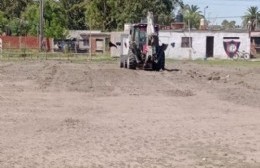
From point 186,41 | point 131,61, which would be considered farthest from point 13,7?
point 131,61

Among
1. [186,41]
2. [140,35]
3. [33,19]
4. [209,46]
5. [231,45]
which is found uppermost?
[33,19]

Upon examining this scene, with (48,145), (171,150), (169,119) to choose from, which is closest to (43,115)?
(169,119)

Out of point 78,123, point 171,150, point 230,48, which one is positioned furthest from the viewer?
point 230,48

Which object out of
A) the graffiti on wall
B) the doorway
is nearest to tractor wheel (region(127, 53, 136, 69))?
the doorway

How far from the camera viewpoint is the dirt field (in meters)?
10.7

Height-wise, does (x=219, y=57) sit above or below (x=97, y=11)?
below

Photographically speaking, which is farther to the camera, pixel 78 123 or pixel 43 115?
pixel 43 115

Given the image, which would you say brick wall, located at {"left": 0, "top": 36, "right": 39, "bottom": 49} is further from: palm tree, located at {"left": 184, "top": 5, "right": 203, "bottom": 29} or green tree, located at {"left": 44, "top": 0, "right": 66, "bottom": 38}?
palm tree, located at {"left": 184, "top": 5, "right": 203, "bottom": 29}

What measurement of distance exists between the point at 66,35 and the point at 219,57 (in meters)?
27.3

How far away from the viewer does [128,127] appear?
48.0ft

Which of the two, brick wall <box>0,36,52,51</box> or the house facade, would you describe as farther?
brick wall <box>0,36,52,51</box>

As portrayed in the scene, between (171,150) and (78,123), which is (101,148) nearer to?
(171,150)

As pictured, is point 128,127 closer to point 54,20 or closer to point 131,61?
point 131,61

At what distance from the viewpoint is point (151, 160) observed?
34.8 ft
